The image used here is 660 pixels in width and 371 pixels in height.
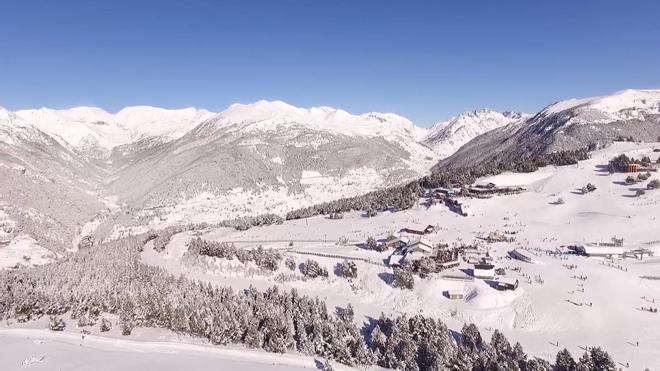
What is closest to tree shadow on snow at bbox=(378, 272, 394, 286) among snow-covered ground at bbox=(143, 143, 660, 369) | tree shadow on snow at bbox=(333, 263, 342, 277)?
snow-covered ground at bbox=(143, 143, 660, 369)

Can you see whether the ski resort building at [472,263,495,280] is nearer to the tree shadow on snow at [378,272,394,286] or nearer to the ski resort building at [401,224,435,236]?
the tree shadow on snow at [378,272,394,286]

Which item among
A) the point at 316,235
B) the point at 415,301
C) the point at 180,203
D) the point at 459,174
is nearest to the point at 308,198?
the point at 180,203

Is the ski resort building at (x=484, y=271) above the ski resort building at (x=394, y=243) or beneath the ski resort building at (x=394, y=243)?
beneath

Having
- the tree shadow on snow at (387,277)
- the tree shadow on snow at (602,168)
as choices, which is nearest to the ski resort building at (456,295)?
the tree shadow on snow at (387,277)

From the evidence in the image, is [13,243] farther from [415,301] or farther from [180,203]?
[415,301]

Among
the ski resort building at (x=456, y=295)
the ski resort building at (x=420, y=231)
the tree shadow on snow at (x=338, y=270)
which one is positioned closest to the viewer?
the ski resort building at (x=456, y=295)

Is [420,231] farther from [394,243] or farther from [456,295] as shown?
[456,295]

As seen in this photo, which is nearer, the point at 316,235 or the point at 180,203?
the point at 316,235

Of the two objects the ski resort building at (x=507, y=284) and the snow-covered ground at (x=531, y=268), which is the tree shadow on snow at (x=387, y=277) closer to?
the snow-covered ground at (x=531, y=268)
